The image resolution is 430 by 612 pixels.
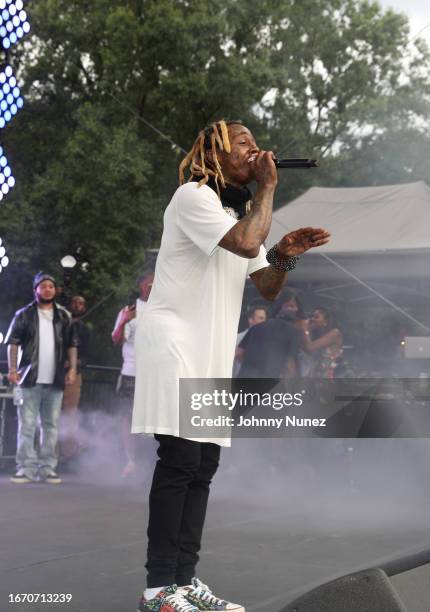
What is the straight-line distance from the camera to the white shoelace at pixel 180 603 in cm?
317

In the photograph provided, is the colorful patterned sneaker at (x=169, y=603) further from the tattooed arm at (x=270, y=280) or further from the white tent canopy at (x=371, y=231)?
the white tent canopy at (x=371, y=231)

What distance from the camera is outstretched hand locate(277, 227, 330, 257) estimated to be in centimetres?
319

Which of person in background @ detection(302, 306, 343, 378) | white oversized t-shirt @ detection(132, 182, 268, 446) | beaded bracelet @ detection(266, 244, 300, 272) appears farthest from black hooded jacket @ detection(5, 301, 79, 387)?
beaded bracelet @ detection(266, 244, 300, 272)

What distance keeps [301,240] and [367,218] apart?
7.37 metres

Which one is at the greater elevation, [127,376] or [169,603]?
[127,376]

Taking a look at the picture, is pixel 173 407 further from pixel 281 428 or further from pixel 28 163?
pixel 28 163

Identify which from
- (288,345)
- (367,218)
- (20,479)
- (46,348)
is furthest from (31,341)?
(367,218)

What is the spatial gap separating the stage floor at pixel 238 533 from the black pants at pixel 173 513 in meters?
0.36

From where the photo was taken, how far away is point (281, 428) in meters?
3.66

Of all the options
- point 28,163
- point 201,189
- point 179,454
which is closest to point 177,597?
point 179,454

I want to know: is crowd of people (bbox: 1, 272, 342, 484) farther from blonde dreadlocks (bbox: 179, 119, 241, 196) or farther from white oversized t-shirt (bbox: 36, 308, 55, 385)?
blonde dreadlocks (bbox: 179, 119, 241, 196)

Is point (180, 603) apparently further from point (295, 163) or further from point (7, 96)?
point (7, 96)

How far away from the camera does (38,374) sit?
26.9 ft

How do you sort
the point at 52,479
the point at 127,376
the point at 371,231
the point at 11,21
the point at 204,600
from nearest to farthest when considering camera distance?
1. the point at 204,600
2. the point at 11,21
3. the point at 52,479
4. the point at 127,376
5. the point at 371,231
